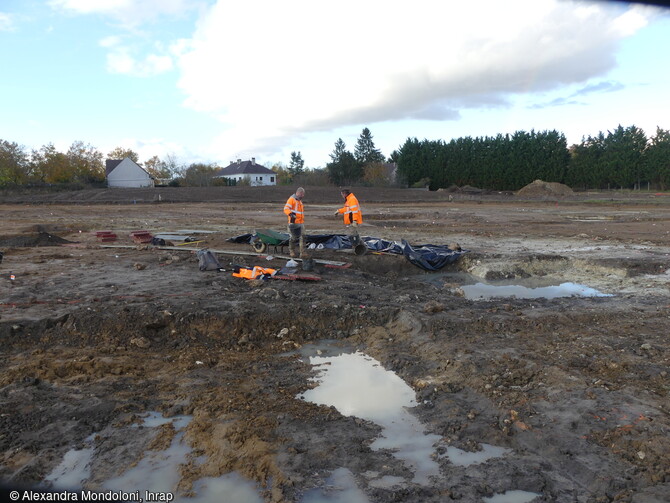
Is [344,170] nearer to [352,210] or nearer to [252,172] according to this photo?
[252,172]

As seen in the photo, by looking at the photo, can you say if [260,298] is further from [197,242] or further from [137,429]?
[197,242]

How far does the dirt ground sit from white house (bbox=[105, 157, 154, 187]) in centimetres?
5930

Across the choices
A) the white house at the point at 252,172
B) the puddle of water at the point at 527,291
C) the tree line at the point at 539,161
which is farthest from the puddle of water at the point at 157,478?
the white house at the point at 252,172

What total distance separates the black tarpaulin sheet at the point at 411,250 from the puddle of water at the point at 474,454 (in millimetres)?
7940

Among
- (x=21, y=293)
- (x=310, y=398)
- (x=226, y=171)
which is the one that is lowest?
(x=310, y=398)

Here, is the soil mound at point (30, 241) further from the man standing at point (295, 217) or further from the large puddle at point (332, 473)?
the large puddle at point (332, 473)

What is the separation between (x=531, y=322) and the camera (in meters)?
6.96

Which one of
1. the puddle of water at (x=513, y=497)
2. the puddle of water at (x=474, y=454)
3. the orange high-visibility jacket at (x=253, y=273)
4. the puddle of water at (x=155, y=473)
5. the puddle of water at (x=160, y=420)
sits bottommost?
the puddle of water at (x=513, y=497)

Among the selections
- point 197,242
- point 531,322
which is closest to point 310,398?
point 531,322

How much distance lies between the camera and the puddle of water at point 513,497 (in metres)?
3.30

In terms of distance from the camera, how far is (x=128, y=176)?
219ft

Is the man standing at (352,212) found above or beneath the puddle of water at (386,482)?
above

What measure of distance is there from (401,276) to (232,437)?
25.9ft

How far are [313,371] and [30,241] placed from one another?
12226mm
